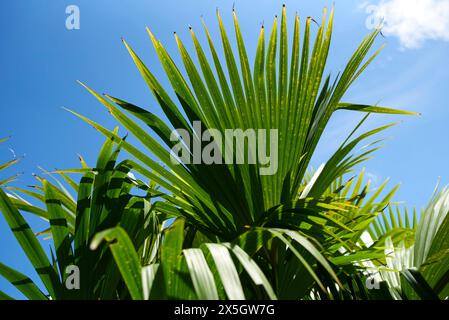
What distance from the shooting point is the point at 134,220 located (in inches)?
54.3

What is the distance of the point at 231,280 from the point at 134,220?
69 cm

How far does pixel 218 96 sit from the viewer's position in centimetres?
140

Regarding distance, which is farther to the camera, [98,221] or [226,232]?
[226,232]

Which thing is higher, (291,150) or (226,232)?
(291,150)

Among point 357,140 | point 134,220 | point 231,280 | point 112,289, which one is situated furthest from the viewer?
point 357,140

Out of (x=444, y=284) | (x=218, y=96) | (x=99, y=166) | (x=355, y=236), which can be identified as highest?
(x=218, y=96)

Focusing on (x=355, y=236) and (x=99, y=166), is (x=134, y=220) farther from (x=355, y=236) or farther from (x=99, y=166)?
(x=355, y=236)

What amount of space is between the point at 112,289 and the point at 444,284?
1058 millimetres
